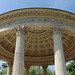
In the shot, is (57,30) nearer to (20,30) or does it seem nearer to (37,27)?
(37,27)

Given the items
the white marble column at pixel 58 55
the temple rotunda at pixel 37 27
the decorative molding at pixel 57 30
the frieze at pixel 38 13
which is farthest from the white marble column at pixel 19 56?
the decorative molding at pixel 57 30

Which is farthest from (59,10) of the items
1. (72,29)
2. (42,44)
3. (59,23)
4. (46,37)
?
(42,44)

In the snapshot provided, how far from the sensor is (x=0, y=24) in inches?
1159

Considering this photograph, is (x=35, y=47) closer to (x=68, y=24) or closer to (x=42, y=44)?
(x=42, y=44)

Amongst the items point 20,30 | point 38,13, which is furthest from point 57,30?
point 20,30

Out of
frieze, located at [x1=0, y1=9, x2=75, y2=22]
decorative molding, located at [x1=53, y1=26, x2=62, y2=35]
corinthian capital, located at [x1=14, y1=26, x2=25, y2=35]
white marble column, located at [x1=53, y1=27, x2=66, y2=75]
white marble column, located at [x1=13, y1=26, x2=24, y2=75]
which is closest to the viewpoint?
white marble column, located at [x1=13, y1=26, x2=24, y2=75]

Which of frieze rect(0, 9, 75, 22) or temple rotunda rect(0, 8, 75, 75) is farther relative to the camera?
frieze rect(0, 9, 75, 22)

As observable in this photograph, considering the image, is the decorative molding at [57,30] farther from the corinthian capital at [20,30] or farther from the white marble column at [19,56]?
the white marble column at [19,56]

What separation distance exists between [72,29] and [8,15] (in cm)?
1618

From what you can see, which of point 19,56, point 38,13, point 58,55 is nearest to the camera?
point 19,56

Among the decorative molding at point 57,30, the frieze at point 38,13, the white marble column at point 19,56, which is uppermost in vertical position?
the frieze at point 38,13

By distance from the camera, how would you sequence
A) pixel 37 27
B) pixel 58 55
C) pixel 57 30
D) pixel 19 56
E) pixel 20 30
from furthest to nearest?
1. pixel 37 27
2. pixel 57 30
3. pixel 20 30
4. pixel 58 55
5. pixel 19 56

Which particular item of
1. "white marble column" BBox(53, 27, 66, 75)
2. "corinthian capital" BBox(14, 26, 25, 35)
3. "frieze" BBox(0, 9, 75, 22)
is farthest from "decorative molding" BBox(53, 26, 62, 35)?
"corinthian capital" BBox(14, 26, 25, 35)

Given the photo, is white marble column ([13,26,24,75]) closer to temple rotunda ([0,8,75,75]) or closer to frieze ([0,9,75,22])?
temple rotunda ([0,8,75,75])
